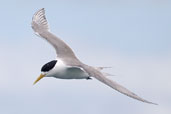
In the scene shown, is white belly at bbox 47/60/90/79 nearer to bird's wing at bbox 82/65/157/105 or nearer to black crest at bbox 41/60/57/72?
black crest at bbox 41/60/57/72

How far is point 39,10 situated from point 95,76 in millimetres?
10679

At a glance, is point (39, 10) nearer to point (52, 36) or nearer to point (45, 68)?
point (52, 36)

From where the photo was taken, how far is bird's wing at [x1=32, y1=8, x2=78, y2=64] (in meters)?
26.0

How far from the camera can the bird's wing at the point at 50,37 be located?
1023 inches

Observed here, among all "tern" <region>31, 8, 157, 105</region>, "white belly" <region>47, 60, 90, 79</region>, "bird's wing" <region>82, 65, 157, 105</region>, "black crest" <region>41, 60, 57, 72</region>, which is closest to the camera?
"bird's wing" <region>82, 65, 157, 105</region>

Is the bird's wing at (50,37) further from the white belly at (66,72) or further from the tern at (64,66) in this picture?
the white belly at (66,72)

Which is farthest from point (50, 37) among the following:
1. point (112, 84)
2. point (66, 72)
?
point (112, 84)

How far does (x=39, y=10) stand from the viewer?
30.4 meters

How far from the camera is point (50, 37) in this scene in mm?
28094

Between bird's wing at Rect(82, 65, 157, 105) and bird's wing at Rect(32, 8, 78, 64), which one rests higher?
bird's wing at Rect(32, 8, 78, 64)

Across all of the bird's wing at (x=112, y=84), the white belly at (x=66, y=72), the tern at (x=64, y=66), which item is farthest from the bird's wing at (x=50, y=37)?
the bird's wing at (x=112, y=84)

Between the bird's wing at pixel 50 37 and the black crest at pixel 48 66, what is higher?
the bird's wing at pixel 50 37

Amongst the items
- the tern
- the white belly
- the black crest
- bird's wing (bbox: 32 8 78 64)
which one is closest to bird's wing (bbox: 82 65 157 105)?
the tern

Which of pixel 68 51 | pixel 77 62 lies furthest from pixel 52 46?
pixel 77 62
